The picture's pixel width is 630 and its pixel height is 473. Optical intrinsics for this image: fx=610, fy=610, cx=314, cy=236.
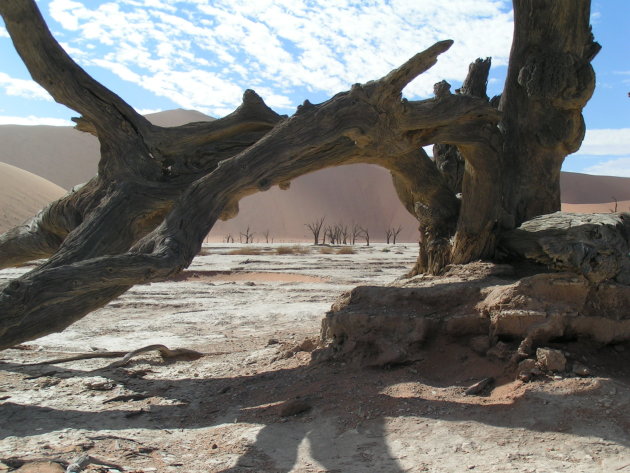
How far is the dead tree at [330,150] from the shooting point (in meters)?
4.19

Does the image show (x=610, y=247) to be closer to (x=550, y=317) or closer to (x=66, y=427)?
(x=550, y=317)

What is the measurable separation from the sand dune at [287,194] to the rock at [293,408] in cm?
6802

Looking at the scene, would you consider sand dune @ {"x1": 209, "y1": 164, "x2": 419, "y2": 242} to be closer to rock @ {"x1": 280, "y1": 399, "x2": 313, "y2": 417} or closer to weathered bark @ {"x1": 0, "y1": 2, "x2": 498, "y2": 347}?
weathered bark @ {"x1": 0, "y1": 2, "x2": 498, "y2": 347}

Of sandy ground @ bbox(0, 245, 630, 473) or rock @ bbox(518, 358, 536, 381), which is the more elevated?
rock @ bbox(518, 358, 536, 381)

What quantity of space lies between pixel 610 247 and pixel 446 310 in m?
1.20

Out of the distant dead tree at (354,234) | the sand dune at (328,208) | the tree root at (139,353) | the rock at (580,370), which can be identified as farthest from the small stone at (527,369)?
the sand dune at (328,208)

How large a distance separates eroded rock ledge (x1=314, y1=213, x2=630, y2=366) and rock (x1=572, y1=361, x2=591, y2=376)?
25 centimetres

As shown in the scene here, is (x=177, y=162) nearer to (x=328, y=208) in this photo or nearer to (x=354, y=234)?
(x=354, y=234)

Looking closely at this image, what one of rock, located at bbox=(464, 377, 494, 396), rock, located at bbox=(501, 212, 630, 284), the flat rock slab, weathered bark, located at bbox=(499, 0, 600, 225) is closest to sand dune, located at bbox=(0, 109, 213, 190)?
weathered bark, located at bbox=(499, 0, 600, 225)

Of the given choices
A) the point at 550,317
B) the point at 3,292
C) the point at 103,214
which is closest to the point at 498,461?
the point at 550,317

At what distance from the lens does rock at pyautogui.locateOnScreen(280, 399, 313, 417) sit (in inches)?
150

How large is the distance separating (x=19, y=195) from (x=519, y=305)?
4720 cm

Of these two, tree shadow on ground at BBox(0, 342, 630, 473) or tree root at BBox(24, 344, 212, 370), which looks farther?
tree root at BBox(24, 344, 212, 370)

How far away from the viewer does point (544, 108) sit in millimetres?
5086
